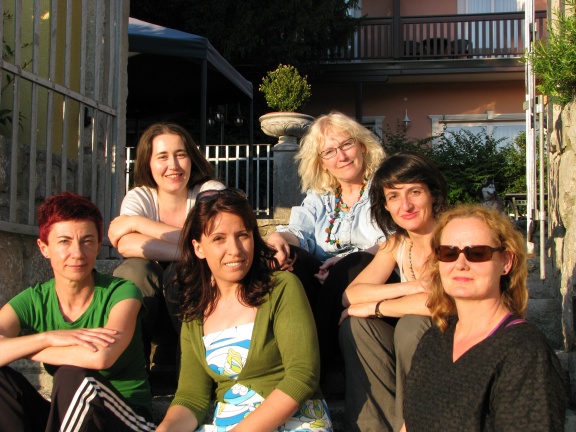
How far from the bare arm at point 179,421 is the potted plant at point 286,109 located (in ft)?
17.4

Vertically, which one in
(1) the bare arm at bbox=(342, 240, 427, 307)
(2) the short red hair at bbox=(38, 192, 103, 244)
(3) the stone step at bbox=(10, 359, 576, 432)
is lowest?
(3) the stone step at bbox=(10, 359, 576, 432)

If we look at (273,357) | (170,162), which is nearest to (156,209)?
(170,162)

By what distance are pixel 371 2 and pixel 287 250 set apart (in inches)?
470

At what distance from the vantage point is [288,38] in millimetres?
11125

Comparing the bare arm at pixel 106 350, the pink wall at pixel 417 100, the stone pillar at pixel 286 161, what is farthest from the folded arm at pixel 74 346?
the pink wall at pixel 417 100

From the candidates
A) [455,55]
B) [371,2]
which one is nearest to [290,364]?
[455,55]

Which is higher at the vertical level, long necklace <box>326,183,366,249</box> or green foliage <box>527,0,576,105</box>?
green foliage <box>527,0,576,105</box>

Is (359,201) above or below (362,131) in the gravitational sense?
below

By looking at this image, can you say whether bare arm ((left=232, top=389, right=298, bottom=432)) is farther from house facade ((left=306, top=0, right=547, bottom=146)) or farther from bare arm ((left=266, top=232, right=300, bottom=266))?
house facade ((left=306, top=0, right=547, bottom=146))

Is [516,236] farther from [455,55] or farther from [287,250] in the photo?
[455,55]

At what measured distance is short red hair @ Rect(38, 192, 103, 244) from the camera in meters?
2.54

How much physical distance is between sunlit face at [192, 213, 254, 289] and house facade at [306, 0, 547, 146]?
10.1m

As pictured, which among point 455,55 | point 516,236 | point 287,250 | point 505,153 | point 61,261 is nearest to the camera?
point 516,236

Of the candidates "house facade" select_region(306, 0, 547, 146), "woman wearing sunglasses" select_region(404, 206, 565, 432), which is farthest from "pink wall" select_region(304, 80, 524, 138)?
"woman wearing sunglasses" select_region(404, 206, 565, 432)
